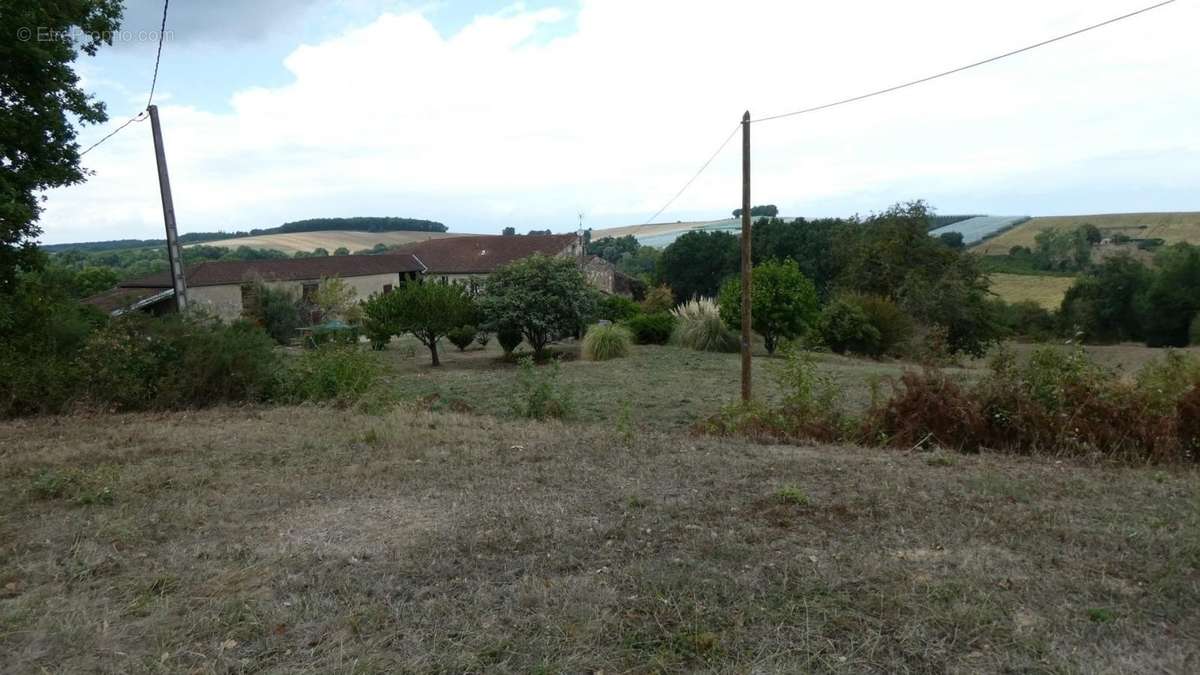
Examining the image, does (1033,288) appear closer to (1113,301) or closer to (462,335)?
(1113,301)

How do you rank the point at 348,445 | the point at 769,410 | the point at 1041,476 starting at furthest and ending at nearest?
1. the point at 769,410
2. the point at 348,445
3. the point at 1041,476

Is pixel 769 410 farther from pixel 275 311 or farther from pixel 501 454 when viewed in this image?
pixel 275 311

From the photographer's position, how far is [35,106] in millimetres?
11586

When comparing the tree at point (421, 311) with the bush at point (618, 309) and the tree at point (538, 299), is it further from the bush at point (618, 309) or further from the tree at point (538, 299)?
the bush at point (618, 309)

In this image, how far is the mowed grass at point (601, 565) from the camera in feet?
9.86

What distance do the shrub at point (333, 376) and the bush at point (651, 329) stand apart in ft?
47.2

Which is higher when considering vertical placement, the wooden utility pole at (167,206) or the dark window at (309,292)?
the wooden utility pole at (167,206)

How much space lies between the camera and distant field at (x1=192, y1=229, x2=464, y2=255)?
64.1m

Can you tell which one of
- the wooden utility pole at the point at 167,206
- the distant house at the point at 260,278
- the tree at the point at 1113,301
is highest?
the wooden utility pole at the point at 167,206

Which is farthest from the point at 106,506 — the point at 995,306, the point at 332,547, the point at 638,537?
the point at 995,306

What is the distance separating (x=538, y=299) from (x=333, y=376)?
9673 mm

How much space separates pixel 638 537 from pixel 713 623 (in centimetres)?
109

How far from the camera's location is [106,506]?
17.0 feet

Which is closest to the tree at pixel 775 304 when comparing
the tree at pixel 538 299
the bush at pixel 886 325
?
the bush at pixel 886 325
